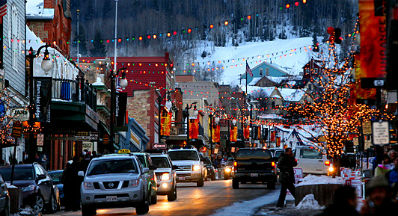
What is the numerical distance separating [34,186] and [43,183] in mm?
848

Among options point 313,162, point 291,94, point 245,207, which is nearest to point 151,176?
point 245,207

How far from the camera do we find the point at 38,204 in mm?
21641

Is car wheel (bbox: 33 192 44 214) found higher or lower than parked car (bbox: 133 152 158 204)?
lower

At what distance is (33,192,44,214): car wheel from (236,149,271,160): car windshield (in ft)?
51.6

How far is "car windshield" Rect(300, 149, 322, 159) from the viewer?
42.2 m

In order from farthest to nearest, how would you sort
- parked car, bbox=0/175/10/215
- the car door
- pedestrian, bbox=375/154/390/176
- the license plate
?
the car door
the license plate
pedestrian, bbox=375/154/390/176
parked car, bbox=0/175/10/215

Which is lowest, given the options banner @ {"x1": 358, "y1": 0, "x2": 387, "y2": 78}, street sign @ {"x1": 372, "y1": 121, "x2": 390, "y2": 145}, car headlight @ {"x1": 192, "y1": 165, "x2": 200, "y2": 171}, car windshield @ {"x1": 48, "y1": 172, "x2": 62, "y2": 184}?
car headlight @ {"x1": 192, "y1": 165, "x2": 200, "y2": 171}

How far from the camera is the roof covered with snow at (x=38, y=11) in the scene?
155ft

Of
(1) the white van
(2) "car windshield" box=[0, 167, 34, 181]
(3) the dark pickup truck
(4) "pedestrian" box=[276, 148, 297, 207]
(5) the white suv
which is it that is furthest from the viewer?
(1) the white van

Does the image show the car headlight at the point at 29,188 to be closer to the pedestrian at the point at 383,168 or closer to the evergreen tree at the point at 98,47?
the pedestrian at the point at 383,168

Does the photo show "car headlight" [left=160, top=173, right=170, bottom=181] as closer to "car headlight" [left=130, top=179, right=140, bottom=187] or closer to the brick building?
"car headlight" [left=130, top=179, right=140, bottom=187]

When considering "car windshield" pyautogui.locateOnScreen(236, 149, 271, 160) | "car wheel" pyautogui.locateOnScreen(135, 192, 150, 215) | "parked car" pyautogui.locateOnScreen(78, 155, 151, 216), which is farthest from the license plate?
"car windshield" pyautogui.locateOnScreen(236, 149, 271, 160)

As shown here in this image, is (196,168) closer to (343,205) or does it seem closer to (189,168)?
(189,168)

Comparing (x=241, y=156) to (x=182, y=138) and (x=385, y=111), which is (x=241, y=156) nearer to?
(x=385, y=111)
